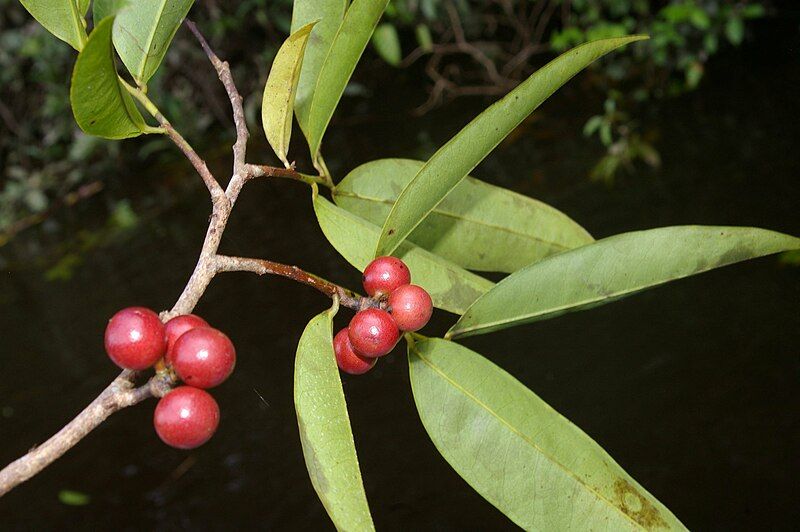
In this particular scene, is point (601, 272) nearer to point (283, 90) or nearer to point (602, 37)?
point (283, 90)

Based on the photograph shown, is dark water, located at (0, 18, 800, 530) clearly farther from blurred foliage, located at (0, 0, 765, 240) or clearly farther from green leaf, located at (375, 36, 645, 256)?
green leaf, located at (375, 36, 645, 256)

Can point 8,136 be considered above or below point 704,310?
above

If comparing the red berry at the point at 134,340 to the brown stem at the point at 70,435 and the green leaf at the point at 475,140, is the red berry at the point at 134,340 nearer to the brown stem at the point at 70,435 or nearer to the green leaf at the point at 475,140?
the brown stem at the point at 70,435

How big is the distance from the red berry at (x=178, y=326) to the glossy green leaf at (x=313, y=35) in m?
0.22

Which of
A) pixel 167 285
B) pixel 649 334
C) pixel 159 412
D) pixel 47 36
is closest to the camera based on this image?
pixel 159 412

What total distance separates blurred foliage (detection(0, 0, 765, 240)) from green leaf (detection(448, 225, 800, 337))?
236 centimetres

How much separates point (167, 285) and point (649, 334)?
1.76 metres

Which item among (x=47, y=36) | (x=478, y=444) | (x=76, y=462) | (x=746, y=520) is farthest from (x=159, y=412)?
(x=47, y=36)

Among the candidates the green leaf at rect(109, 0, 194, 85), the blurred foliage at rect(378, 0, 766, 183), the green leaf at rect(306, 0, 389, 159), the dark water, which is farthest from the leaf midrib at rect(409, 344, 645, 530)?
the blurred foliage at rect(378, 0, 766, 183)

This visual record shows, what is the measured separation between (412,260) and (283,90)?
0.53 ft

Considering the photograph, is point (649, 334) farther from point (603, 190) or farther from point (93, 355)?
point (93, 355)

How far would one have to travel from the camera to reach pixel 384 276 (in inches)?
20.1

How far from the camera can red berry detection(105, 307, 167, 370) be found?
438 mm

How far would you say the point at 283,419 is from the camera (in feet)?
6.51
